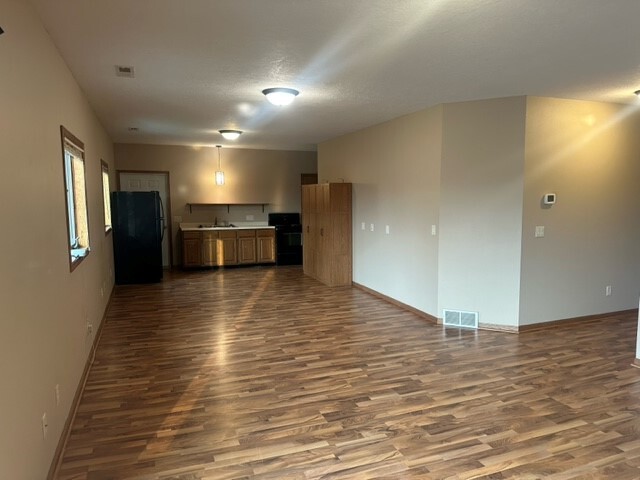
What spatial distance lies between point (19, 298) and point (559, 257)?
16.2 ft

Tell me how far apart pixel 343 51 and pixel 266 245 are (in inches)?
249

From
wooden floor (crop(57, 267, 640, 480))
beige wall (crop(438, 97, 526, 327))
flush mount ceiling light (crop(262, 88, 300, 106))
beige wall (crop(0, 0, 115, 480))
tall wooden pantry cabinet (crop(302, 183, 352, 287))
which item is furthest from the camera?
tall wooden pantry cabinet (crop(302, 183, 352, 287))

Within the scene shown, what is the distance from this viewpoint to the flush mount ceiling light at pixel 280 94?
13.1 ft

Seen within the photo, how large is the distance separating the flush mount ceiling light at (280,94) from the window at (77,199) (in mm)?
1748

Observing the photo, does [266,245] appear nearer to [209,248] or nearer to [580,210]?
[209,248]

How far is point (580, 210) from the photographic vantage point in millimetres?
4758

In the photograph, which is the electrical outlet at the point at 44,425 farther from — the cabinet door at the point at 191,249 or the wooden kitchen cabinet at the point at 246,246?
the wooden kitchen cabinet at the point at 246,246

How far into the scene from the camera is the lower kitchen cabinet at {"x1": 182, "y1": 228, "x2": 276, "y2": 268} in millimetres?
8461

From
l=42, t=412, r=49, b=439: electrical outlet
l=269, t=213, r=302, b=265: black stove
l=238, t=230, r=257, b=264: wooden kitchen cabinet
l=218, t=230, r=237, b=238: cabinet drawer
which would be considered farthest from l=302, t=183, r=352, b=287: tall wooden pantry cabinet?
l=42, t=412, r=49, b=439: electrical outlet

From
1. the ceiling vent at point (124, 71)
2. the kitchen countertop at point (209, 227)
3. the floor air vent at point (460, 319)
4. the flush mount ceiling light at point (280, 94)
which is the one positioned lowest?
the floor air vent at point (460, 319)

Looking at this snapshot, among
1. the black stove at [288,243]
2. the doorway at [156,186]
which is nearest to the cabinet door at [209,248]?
the doorway at [156,186]

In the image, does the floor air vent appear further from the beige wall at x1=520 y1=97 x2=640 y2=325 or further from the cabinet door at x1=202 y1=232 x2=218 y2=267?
the cabinet door at x1=202 y1=232 x2=218 y2=267

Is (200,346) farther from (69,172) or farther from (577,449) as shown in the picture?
(577,449)

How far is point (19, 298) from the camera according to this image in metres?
1.81
